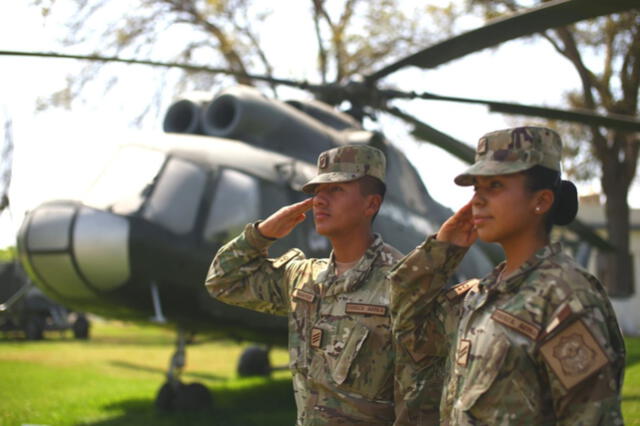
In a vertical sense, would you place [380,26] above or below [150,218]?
above

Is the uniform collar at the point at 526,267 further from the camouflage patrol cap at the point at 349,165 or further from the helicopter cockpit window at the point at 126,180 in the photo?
the helicopter cockpit window at the point at 126,180

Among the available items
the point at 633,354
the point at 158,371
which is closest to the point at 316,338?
the point at 633,354

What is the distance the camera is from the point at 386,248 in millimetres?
2980

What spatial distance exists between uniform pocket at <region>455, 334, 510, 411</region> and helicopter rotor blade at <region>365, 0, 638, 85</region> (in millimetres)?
2893

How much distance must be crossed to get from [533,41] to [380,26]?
393 centimetres

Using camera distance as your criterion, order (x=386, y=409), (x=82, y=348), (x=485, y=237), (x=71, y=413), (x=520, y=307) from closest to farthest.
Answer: (x=520, y=307) < (x=485, y=237) < (x=386, y=409) < (x=71, y=413) < (x=82, y=348)

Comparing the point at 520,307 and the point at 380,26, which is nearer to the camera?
the point at 520,307

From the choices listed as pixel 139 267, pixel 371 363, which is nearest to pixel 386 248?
pixel 371 363

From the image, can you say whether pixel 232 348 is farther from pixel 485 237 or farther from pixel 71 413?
pixel 485 237

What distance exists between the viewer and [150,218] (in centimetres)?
572

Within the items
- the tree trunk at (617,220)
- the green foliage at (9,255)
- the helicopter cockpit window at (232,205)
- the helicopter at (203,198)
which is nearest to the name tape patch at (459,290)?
the helicopter at (203,198)

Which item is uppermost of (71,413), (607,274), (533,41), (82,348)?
(533,41)

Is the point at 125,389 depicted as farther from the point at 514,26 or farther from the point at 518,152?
the point at 518,152

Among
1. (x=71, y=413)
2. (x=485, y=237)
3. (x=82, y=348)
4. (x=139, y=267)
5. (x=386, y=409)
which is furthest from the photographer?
(x=82, y=348)
